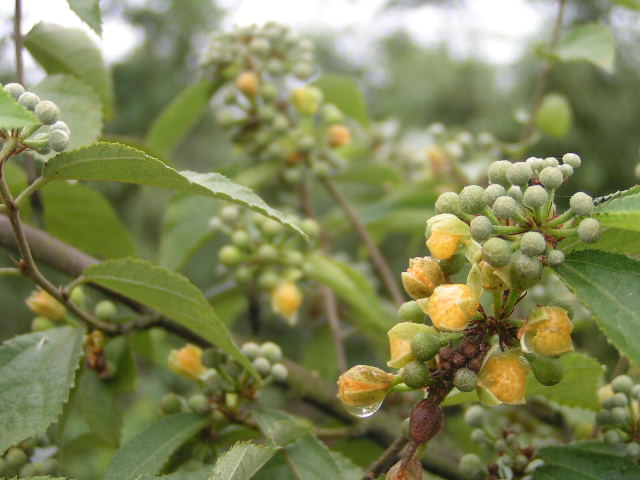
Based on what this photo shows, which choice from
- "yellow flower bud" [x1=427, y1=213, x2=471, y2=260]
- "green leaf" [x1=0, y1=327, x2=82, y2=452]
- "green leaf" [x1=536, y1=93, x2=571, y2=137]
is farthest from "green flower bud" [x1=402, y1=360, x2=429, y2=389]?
"green leaf" [x1=536, y1=93, x2=571, y2=137]

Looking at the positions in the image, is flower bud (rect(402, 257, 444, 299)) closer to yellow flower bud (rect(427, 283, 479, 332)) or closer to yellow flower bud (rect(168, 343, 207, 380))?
yellow flower bud (rect(427, 283, 479, 332))

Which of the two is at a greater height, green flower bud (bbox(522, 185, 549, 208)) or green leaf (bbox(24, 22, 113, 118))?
green leaf (bbox(24, 22, 113, 118))

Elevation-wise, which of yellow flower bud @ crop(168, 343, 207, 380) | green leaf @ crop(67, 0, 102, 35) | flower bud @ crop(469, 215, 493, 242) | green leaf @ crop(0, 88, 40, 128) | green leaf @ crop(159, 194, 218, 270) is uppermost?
green leaf @ crop(67, 0, 102, 35)

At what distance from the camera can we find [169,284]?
92 cm

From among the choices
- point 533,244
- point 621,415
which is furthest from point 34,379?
point 621,415

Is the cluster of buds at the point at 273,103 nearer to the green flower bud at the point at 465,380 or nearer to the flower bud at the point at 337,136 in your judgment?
the flower bud at the point at 337,136

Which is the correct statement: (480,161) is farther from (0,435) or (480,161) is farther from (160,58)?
(160,58)

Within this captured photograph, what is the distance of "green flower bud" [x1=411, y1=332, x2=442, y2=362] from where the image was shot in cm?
74

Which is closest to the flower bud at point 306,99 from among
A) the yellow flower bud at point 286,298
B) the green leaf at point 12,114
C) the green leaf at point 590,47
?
the yellow flower bud at point 286,298

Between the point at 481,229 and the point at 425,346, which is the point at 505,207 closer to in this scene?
the point at 481,229

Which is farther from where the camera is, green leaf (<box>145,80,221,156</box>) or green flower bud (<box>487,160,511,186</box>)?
green leaf (<box>145,80,221,156</box>)

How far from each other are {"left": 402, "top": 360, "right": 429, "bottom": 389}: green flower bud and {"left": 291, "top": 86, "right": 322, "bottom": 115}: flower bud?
3.30ft

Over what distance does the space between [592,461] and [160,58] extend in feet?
14.1

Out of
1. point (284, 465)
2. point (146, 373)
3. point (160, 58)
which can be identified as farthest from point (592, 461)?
point (160, 58)
